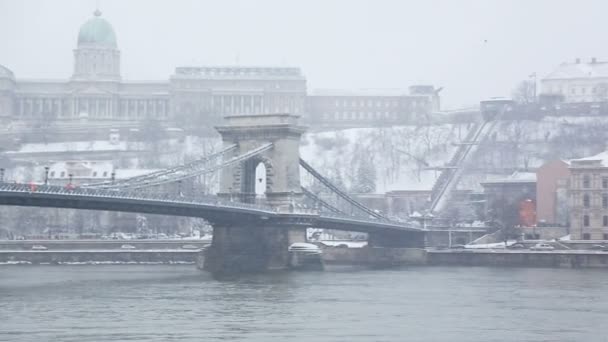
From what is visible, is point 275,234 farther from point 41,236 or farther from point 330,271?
point 41,236

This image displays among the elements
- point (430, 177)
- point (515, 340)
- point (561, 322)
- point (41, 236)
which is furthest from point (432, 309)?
point (430, 177)

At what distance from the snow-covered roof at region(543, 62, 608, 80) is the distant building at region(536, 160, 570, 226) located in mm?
43751

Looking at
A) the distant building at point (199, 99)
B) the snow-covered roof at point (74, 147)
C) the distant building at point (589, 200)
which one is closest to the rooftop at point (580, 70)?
the distant building at point (199, 99)

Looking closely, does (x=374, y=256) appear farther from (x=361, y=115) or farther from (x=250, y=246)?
(x=361, y=115)

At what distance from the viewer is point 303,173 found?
4220 inches

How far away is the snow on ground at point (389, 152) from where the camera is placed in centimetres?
10738

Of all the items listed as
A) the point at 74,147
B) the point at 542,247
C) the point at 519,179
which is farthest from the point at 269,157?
the point at 74,147

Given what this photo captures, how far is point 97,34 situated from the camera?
14800 centimetres

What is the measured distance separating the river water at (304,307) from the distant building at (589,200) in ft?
43.8

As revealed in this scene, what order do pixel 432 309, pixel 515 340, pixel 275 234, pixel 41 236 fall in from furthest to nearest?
1. pixel 41 236
2. pixel 275 234
3. pixel 432 309
4. pixel 515 340

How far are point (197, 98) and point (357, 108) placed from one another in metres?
13.9

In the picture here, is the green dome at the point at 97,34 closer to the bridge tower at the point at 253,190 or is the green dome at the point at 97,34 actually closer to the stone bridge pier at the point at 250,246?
the bridge tower at the point at 253,190

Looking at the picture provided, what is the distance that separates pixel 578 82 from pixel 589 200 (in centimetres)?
5357

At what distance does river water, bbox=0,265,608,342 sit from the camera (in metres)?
37.5
